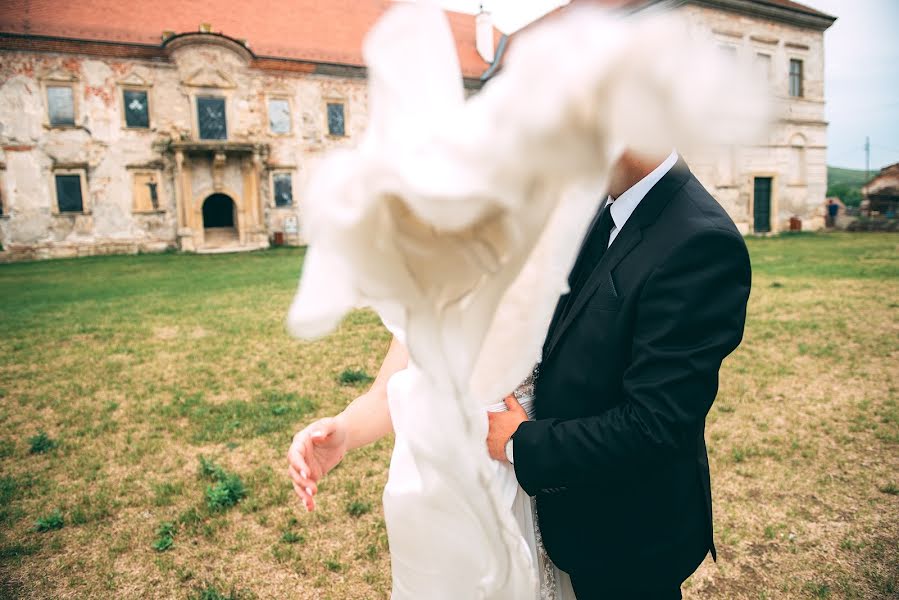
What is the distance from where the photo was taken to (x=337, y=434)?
149 centimetres

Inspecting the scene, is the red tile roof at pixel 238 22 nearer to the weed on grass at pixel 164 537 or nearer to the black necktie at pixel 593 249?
the weed on grass at pixel 164 537

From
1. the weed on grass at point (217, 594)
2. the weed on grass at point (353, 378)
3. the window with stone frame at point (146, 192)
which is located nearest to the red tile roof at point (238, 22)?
the window with stone frame at point (146, 192)

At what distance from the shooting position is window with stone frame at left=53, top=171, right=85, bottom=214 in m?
22.1

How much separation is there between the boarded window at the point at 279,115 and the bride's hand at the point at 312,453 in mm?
26002

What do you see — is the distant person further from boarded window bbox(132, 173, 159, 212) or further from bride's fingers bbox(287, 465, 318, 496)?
bride's fingers bbox(287, 465, 318, 496)

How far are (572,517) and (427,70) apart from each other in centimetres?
123

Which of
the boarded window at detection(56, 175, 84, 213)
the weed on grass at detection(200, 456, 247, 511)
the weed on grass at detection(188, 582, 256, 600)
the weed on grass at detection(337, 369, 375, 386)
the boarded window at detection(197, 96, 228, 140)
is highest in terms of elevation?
the boarded window at detection(197, 96, 228, 140)

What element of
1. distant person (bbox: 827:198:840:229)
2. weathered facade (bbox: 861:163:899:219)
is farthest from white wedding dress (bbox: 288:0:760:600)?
weathered facade (bbox: 861:163:899:219)

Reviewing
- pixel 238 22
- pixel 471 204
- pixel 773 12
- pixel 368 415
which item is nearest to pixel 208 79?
pixel 238 22

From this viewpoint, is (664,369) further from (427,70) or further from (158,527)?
(158,527)

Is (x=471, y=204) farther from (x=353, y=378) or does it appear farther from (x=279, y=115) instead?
(x=279, y=115)

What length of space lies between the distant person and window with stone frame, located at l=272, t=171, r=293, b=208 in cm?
2665

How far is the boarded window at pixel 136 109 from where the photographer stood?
22.6 meters

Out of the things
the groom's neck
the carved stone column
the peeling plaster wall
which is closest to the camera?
the groom's neck
